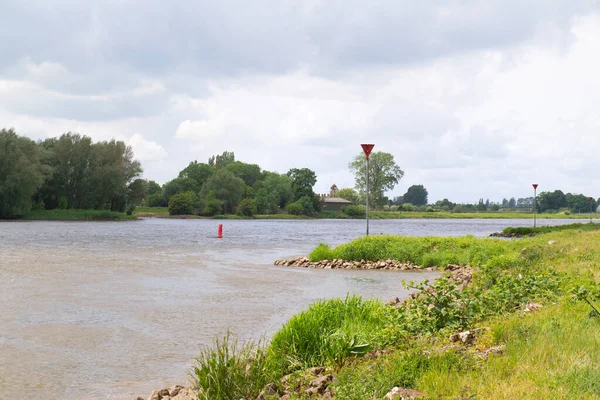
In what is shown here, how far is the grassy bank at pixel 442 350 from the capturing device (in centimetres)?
498

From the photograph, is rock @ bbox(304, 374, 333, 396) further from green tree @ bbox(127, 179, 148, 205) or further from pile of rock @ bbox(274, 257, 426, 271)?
green tree @ bbox(127, 179, 148, 205)

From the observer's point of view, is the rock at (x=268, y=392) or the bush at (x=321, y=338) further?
the bush at (x=321, y=338)

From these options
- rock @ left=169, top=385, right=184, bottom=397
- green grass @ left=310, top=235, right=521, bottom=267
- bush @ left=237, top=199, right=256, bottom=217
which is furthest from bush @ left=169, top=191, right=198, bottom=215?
rock @ left=169, top=385, right=184, bottom=397

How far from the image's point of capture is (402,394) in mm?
4828

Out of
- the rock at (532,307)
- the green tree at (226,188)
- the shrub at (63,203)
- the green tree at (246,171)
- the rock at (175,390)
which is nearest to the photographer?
the rock at (175,390)

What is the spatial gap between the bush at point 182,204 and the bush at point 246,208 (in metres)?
10.8

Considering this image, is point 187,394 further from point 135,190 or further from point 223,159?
point 223,159

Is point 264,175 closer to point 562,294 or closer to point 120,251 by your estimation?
point 120,251

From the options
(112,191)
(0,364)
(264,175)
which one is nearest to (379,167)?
(264,175)

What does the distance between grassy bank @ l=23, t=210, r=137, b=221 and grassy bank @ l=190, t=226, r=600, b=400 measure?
282 ft

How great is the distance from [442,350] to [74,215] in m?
90.6

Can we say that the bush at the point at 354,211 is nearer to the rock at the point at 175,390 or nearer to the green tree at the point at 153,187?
the green tree at the point at 153,187

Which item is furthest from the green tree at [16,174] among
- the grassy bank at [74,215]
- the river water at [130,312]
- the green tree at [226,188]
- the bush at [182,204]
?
the river water at [130,312]

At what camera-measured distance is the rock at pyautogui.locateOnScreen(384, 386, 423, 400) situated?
474 centimetres
